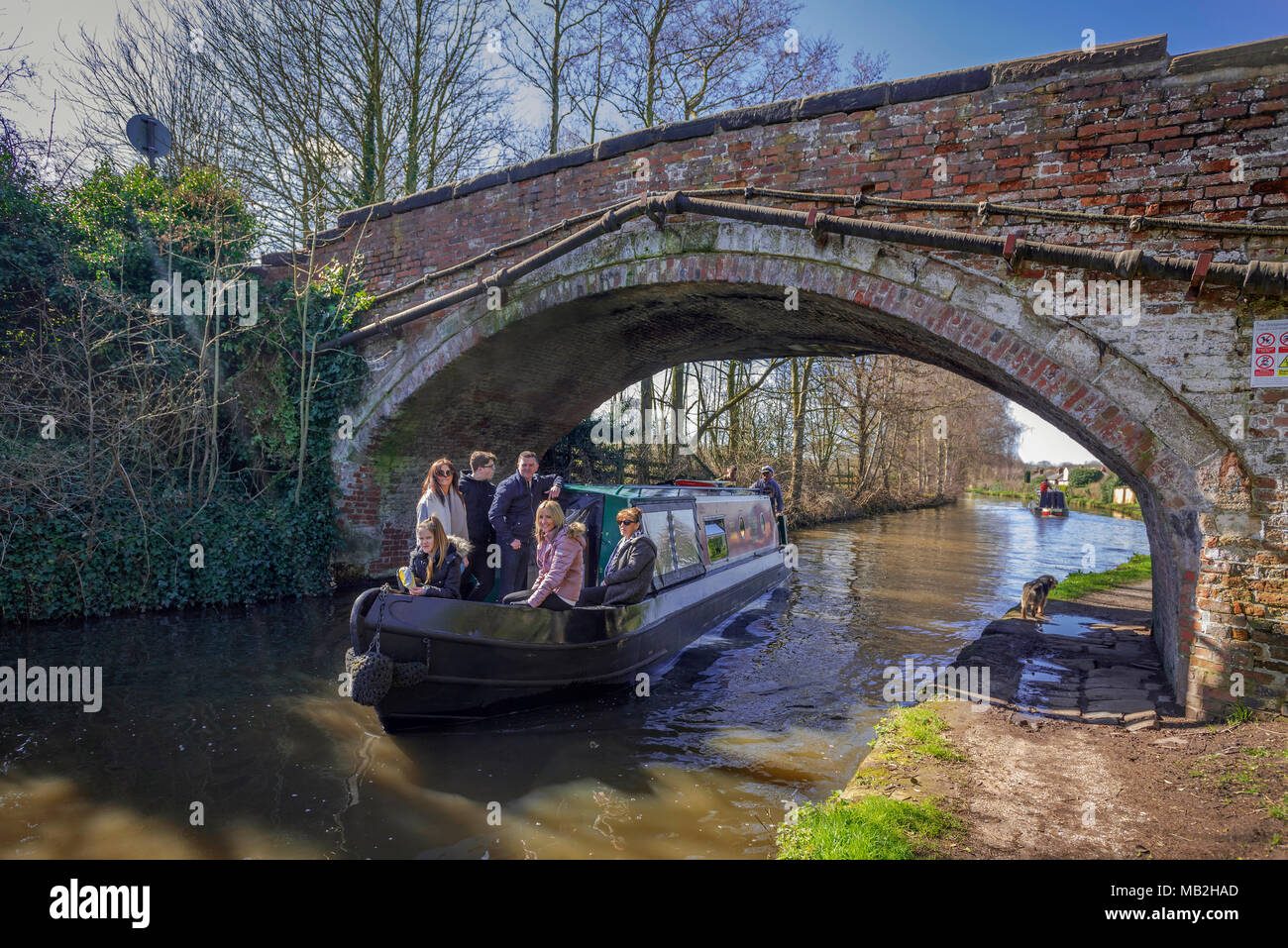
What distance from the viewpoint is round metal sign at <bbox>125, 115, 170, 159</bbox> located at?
9923 millimetres

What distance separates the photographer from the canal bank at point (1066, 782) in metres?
3.13

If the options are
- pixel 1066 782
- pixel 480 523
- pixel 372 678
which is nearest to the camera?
pixel 1066 782

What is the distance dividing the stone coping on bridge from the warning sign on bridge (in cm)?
175

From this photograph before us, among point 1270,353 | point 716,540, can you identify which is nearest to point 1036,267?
point 1270,353

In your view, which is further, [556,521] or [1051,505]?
[1051,505]

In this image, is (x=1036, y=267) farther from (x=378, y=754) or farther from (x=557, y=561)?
(x=378, y=754)

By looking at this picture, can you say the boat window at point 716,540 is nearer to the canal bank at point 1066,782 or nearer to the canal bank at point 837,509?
the canal bank at point 1066,782

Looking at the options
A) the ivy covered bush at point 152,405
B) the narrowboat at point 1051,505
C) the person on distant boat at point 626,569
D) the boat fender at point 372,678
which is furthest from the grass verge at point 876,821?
the narrowboat at point 1051,505

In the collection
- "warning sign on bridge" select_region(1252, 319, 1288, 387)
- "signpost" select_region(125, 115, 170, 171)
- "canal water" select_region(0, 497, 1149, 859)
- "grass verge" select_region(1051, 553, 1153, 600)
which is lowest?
"canal water" select_region(0, 497, 1149, 859)

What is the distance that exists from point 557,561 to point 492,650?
77 centimetres

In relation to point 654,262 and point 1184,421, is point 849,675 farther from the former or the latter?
point 654,262

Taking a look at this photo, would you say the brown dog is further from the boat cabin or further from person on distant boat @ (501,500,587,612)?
person on distant boat @ (501,500,587,612)

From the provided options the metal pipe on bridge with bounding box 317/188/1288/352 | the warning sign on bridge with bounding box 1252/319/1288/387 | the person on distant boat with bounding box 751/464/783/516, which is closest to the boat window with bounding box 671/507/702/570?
the metal pipe on bridge with bounding box 317/188/1288/352

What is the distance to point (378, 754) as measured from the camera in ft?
15.3
